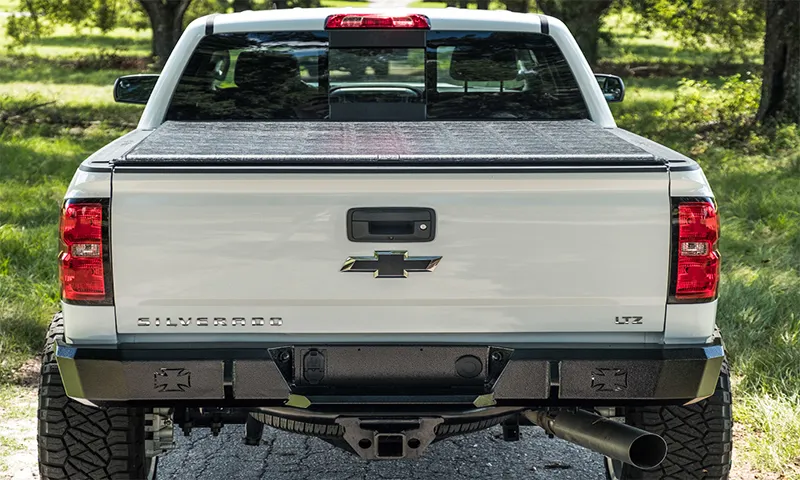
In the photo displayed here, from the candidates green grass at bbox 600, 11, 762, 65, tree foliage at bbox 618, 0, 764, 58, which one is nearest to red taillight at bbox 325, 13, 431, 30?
tree foliage at bbox 618, 0, 764, 58

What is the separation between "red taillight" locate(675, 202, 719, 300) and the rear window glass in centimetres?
191

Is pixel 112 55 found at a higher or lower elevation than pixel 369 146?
lower

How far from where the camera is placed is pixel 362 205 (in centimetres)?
328

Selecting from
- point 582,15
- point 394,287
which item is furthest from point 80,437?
point 582,15

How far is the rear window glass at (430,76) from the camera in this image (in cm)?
520

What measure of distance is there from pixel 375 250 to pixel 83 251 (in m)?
0.85

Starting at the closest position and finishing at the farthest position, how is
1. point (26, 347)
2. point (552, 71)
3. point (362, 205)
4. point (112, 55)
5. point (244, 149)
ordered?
point (362, 205), point (244, 149), point (552, 71), point (26, 347), point (112, 55)

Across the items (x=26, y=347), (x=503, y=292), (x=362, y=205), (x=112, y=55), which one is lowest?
(x=112, y=55)

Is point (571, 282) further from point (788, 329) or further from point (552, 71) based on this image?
point (788, 329)

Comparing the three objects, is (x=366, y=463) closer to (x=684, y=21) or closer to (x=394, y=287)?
(x=394, y=287)

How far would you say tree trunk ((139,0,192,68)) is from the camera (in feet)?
74.8

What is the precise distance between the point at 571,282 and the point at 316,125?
1.84 meters

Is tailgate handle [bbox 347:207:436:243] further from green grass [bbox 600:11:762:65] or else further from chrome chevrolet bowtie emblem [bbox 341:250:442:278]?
green grass [bbox 600:11:762:65]

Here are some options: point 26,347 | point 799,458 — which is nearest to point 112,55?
point 26,347
